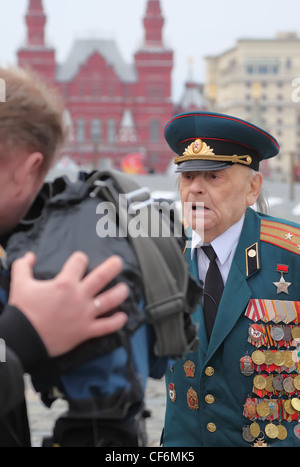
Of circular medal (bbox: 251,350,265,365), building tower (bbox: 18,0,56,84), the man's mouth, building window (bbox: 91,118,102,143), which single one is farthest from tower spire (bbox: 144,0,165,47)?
circular medal (bbox: 251,350,265,365)

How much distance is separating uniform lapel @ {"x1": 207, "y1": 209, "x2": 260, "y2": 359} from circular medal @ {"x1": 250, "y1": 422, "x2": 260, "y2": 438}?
284 mm

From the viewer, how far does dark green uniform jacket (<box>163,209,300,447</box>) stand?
7.68 feet

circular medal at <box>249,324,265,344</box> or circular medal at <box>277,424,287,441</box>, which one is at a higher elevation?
circular medal at <box>249,324,265,344</box>

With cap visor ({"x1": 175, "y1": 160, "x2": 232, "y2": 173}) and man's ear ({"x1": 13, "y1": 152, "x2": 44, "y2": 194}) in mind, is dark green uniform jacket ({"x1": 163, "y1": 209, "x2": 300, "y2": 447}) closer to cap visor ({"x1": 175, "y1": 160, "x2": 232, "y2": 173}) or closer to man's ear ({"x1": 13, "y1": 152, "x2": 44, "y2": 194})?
cap visor ({"x1": 175, "y1": 160, "x2": 232, "y2": 173})

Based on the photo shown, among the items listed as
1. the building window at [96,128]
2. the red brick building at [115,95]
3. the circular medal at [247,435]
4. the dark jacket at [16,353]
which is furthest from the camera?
the building window at [96,128]

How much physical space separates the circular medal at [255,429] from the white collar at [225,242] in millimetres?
618

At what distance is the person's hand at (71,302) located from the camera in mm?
1146

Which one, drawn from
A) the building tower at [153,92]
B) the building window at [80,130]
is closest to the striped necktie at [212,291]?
the building tower at [153,92]

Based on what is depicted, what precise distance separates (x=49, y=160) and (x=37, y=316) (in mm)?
329

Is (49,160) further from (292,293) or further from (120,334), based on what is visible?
(292,293)

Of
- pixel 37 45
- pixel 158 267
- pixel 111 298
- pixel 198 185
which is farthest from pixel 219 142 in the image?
pixel 37 45

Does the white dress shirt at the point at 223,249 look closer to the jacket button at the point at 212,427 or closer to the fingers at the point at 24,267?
the jacket button at the point at 212,427

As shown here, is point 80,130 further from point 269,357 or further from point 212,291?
point 269,357
